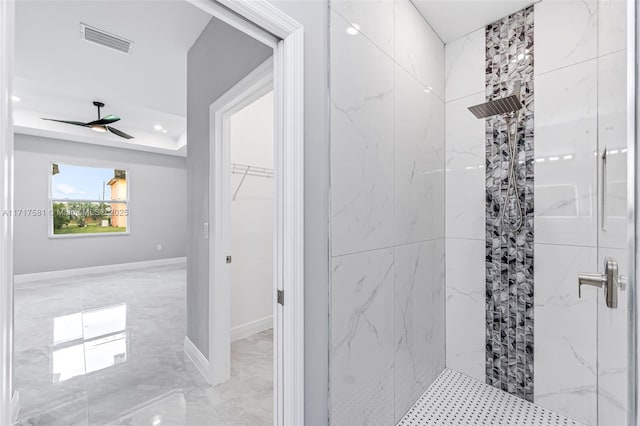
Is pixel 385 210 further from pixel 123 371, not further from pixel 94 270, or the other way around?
pixel 94 270

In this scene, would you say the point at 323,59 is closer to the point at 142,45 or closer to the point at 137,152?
the point at 142,45

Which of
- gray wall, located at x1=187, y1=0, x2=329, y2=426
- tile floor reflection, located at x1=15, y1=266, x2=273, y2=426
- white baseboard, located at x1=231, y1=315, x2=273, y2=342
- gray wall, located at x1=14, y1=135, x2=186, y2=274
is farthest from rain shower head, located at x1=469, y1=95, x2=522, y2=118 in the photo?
gray wall, located at x1=14, y1=135, x2=186, y2=274

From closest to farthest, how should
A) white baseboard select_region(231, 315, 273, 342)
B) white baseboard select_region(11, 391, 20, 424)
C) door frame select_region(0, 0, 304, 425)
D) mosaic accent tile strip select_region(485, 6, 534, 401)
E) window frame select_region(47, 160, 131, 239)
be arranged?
1. door frame select_region(0, 0, 304, 425)
2. mosaic accent tile strip select_region(485, 6, 534, 401)
3. white baseboard select_region(11, 391, 20, 424)
4. white baseboard select_region(231, 315, 273, 342)
5. window frame select_region(47, 160, 131, 239)

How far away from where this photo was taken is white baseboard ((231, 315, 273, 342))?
8.95 feet

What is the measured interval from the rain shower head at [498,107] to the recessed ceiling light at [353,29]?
0.67 meters

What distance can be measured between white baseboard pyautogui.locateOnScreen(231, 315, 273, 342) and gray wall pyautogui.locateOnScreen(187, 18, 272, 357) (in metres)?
0.46

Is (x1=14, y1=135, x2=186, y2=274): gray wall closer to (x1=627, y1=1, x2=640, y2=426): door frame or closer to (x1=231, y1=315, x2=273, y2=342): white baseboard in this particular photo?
(x1=231, y1=315, x2=273, y2=342): white baseboard

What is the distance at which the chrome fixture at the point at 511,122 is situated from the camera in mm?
1372

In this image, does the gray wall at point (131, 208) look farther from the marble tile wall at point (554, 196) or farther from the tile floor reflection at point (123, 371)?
the marble tile wall at point (554, 196)

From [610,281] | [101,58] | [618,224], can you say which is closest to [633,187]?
[618,224]

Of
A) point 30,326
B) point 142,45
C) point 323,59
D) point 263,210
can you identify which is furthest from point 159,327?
point 323,59

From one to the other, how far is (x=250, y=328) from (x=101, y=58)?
273 centimetres

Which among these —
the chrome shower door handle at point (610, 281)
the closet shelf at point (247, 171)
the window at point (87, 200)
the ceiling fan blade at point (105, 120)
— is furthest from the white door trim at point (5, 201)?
the window at point (87, 200)

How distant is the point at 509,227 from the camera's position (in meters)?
1.43
